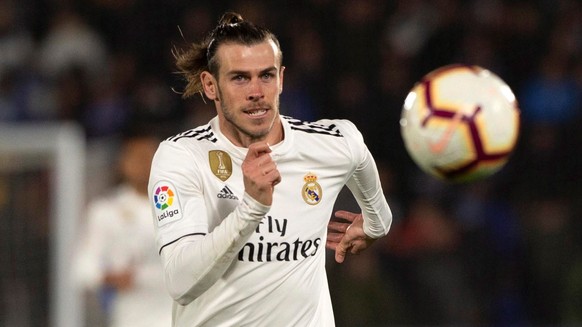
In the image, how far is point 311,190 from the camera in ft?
13.9

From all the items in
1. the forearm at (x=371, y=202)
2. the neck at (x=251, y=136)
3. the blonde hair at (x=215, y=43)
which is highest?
the blonde hair at (x=215, y=43)

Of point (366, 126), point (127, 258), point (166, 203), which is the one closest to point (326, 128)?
point (166, 203)

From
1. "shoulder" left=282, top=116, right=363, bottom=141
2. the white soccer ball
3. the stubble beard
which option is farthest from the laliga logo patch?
the white soccer ball

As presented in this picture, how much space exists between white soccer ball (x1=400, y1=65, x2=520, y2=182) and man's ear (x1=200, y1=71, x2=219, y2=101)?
0.78m

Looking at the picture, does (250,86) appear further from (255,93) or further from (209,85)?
(209,85)

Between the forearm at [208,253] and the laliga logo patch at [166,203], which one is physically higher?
the laliga logo patch at [166,203]

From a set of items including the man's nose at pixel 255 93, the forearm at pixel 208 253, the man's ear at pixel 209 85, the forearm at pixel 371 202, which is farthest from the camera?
the forearm at pixel 371 202

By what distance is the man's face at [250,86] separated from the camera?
4.05m

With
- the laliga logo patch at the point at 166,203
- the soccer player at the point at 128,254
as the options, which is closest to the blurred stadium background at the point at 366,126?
the soccer player at the point at 128,254

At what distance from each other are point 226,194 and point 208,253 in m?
0.42

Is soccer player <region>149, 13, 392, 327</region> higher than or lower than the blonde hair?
lower

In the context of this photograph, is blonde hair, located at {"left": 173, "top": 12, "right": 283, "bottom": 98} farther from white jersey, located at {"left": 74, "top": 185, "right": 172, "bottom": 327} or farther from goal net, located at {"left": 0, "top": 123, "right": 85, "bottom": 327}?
goal net, located at {"left": 0, "top": 123, "right": 85, "bottom": 327}

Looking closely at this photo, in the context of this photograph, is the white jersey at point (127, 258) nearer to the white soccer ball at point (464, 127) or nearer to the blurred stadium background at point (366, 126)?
the blurred stadium background at point (366, 126)

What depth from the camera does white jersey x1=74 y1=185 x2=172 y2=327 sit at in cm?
699
